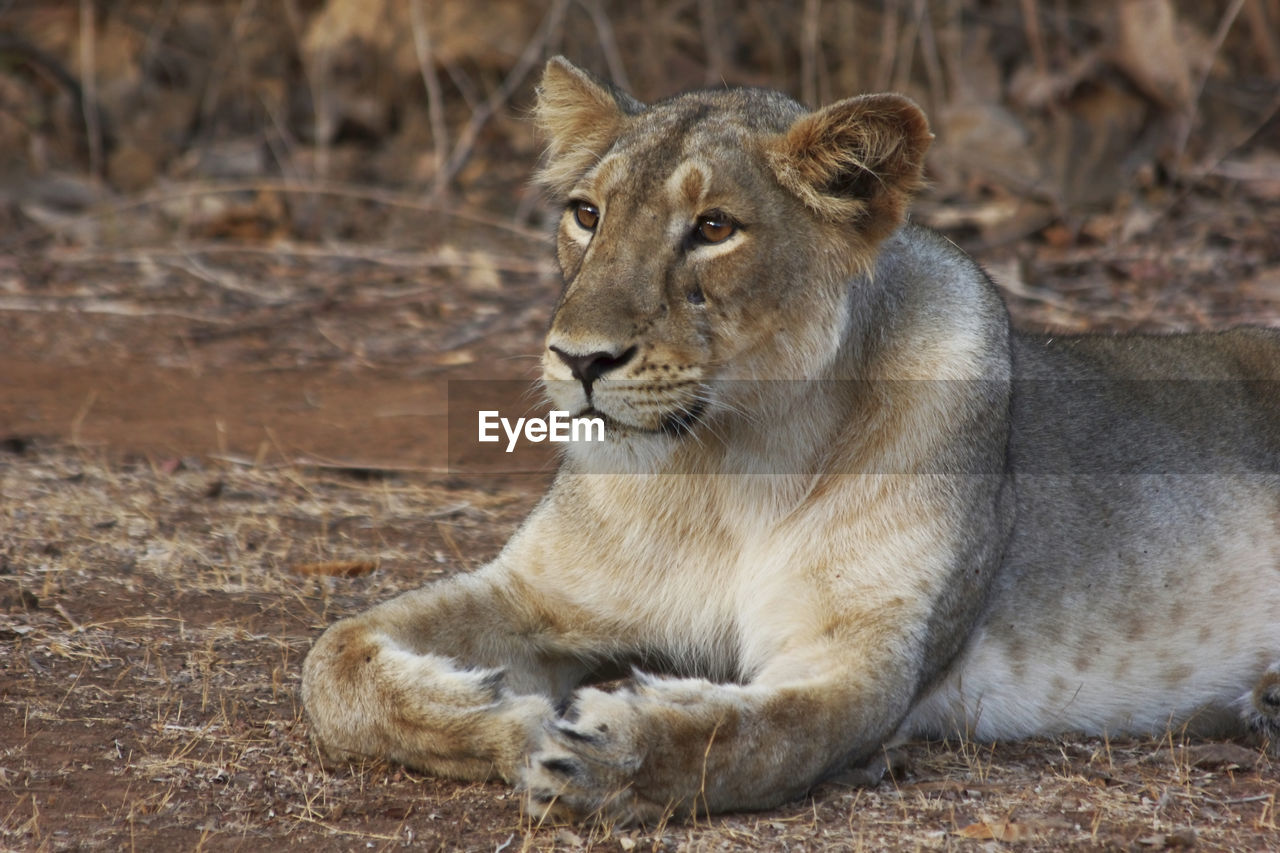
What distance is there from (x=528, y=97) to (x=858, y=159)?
824 centimetres

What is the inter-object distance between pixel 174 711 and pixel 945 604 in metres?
1.75

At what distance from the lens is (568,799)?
2.83m

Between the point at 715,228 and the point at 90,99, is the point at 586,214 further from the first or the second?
the point at 90,99

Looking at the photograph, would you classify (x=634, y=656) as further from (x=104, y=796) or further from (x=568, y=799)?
(x=104, y=796)

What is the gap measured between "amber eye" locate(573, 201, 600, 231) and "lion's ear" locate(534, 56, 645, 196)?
0.77 ft

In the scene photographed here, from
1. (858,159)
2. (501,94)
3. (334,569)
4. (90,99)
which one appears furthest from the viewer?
(90,99)

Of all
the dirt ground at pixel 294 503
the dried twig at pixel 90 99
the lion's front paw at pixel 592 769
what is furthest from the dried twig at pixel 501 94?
the lion's front paw at pixel 592 769

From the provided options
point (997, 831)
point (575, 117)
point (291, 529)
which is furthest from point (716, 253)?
point (291, 529)

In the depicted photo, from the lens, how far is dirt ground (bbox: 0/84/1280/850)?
3.02 m

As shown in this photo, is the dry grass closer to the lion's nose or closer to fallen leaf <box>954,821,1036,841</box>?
fallen leaf <box>954,821,1036,841</box>

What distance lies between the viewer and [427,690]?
Answer: 319 cm

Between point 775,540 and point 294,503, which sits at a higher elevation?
point 775,540

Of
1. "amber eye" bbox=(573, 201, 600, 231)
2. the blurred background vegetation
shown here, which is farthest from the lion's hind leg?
the blurred background vegetation

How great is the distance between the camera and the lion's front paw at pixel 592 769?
2.82m
